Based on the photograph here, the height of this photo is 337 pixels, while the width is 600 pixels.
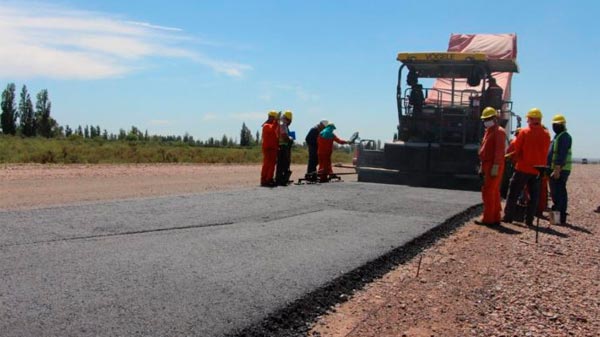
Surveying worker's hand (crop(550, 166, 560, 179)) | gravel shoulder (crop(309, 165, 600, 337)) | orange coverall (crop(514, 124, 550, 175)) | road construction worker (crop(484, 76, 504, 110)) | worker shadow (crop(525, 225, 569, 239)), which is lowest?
gravel shoulder (crop(309, 165, 600, 337))

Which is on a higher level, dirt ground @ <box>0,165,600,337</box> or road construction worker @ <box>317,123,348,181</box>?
road construction worker @ <box>317,123,348,181</box>

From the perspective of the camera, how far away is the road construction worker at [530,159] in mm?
10195

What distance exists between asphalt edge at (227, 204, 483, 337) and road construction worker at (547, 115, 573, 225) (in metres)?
3.66

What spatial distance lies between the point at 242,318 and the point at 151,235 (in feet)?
9.03

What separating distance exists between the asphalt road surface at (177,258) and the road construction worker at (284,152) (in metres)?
4.23

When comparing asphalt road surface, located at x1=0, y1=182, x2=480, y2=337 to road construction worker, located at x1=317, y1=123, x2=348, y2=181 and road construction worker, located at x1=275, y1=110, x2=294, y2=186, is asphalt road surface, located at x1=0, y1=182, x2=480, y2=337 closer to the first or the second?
road construction worker, located at x1=275, y1=110, x2=294, y2=186

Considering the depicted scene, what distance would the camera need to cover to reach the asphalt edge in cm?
434

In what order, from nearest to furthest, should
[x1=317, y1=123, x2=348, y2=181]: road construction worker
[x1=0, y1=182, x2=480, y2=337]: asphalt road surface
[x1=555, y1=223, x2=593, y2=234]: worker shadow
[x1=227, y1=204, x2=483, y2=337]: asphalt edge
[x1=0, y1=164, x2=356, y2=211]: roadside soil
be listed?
[x1=0, y1=182, x2=480, y2=337]: asphalt road surface
[x1=227, y1=204, x2=483, y2=337]: asphalt edge
[x1=555, y1=223, x2=593, y2=234]: worker shadow
[x1=0, y1=164, x2=356, y2=211]: roadside soil
[x1=317, y1=123, x2=348, y2=181]: road construction worker

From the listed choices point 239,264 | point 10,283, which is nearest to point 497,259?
point 239,264

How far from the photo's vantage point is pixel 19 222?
7.21m

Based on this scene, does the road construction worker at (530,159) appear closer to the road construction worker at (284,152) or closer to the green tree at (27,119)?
the road construction worker at (284,152)

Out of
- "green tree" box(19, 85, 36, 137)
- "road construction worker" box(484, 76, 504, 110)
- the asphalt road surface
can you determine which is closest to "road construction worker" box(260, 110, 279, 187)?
the asphalt road surface

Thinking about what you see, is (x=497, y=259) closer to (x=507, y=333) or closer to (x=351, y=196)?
(x=507, y=333)

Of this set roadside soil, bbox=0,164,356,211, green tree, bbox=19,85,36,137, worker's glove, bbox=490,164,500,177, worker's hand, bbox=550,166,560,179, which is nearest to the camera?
worker's glove, bbox=490,164,500,177
